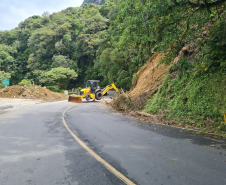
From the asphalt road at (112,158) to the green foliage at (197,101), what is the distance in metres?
1.87

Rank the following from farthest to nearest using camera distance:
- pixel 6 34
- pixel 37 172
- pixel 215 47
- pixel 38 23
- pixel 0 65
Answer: pixel 38 23 < pixel 6 34 < pixel 0 65 < pixel 215 47 < pixel 37 172

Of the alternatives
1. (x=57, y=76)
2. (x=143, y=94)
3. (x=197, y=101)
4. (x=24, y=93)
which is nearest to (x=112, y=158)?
(x=197, y=101)

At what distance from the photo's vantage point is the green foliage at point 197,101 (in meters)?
8.23

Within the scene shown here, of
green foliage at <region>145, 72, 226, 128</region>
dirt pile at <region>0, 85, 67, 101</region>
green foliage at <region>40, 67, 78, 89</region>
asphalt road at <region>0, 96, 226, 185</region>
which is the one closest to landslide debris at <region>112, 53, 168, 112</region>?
green foliage at <region>145, 72, 226, 128</region>

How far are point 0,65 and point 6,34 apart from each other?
31425 millimetres

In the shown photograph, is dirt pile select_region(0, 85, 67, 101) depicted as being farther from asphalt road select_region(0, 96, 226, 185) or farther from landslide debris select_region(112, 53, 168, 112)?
asphalt road select_region(0, 96, 226, 185)

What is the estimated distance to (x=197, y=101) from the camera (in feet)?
30.6

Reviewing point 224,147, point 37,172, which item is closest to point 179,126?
point 224,147

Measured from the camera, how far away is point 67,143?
19.5 feet

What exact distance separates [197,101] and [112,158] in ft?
21.4

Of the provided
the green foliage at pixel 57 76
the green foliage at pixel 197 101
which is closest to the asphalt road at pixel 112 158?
the green foliage at pixel 197 101

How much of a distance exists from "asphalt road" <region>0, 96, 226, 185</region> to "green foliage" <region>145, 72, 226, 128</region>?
1.87 m

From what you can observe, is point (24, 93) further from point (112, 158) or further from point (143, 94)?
point (112, 158)

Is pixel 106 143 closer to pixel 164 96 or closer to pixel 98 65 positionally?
pixel 164 96
